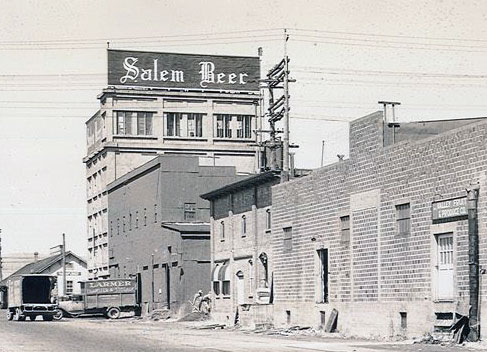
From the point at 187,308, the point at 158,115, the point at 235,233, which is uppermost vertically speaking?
the point at 158,115

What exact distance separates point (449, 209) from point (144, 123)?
7438 cm

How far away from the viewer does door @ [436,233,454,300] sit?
30688 millimetres

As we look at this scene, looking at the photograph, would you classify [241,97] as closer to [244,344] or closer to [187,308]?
[187,308]

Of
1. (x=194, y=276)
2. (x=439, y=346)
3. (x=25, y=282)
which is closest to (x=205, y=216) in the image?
(x=194, y=276)

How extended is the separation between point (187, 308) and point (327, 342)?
111 ft

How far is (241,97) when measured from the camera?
10519cm

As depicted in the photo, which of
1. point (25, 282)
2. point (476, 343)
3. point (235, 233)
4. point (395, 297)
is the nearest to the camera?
point (476, 343)

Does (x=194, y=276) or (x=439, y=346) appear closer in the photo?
(x=439, y=346)

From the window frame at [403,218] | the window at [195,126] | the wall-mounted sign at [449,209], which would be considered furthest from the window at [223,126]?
the wall-mounted sign at [449,209]

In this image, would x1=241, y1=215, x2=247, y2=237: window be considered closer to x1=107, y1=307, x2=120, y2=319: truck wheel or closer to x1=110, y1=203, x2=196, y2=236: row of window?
x1=110, y1=203, x2=196, y2=236: row of window

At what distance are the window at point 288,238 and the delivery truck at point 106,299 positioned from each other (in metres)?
28.9

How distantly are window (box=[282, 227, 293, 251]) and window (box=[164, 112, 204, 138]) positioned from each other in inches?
2358

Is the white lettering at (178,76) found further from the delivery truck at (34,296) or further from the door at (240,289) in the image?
the door at (240,289)

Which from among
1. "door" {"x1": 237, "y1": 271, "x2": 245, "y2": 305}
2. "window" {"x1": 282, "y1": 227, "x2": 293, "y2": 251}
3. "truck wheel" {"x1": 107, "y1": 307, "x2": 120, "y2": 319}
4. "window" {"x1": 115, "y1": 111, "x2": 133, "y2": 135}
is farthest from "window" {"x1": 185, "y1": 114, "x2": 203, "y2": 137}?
"window" {"x1": 282, "y1": 227, "x2": 293, "y2": 251}
